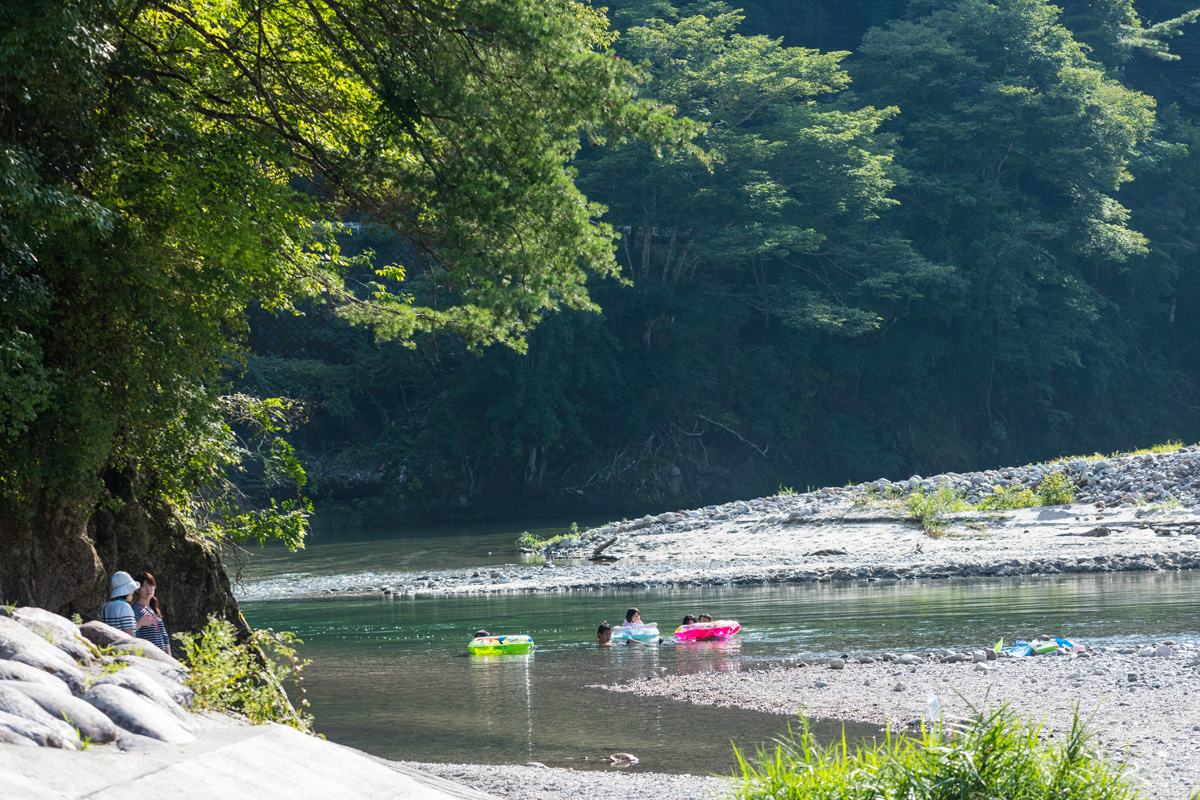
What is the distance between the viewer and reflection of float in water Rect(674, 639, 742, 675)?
13.4 meters

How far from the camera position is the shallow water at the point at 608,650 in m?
10.4

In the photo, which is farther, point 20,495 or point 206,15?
point 206,15

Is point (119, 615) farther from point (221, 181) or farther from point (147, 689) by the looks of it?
point (221, 181)

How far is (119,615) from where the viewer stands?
848 centimetres

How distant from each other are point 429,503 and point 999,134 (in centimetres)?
2970

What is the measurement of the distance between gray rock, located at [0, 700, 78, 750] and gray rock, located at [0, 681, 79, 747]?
1 centimetres

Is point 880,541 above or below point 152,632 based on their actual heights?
below

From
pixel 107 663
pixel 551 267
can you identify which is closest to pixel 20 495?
pixel 107 663

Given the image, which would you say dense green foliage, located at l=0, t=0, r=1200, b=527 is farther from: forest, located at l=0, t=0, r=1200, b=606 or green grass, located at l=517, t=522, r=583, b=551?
green grass, located at l=517, t=522, r=583, b=551

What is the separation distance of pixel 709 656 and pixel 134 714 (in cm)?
956

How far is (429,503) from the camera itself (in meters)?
44.3

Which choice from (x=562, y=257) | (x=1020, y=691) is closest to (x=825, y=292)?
(x=1020, y=691)

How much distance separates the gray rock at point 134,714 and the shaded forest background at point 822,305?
32.4 m

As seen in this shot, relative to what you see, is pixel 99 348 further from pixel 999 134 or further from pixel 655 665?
pixel 999 134
